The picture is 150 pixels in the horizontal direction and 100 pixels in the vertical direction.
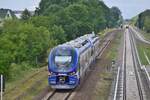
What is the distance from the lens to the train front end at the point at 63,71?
34000 millimetres

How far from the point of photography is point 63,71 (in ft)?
112

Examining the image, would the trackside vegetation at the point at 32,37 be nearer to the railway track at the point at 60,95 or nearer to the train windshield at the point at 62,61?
the train windshield at the point at 62,61

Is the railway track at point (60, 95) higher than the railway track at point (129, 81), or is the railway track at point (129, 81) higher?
the railway track at point (60, 95)

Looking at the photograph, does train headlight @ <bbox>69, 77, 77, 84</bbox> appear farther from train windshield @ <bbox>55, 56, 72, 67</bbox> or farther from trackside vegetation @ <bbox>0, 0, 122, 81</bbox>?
trackside vegetation @ <bbox>0, 0, 122, 81</bbox>

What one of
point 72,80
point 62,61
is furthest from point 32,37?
point 72,80

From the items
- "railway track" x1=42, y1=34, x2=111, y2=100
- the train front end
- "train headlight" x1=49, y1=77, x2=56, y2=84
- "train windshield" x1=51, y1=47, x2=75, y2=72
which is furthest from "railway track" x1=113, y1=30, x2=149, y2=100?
"train headlight" x1=49, y1=77, x2=56, y2=84

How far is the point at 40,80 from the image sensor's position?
39.7 meters

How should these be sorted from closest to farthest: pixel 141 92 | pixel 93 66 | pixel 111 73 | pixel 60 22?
pixel 141 92 → pixel 111 73 → pixel 93 66 → pixel 60 22

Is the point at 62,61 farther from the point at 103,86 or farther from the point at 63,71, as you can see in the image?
the point at 103,86

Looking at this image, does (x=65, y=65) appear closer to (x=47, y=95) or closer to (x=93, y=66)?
(x=47, y=95)

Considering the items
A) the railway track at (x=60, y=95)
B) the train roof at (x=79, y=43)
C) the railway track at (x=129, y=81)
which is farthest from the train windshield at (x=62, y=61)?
the railway track at (x=129, y=81)

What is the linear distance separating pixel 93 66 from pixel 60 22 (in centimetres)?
3678

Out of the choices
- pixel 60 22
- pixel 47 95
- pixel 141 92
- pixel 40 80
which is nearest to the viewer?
pixel 47 95

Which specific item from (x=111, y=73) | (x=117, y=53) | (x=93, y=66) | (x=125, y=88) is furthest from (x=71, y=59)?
(x=117, y=53)
